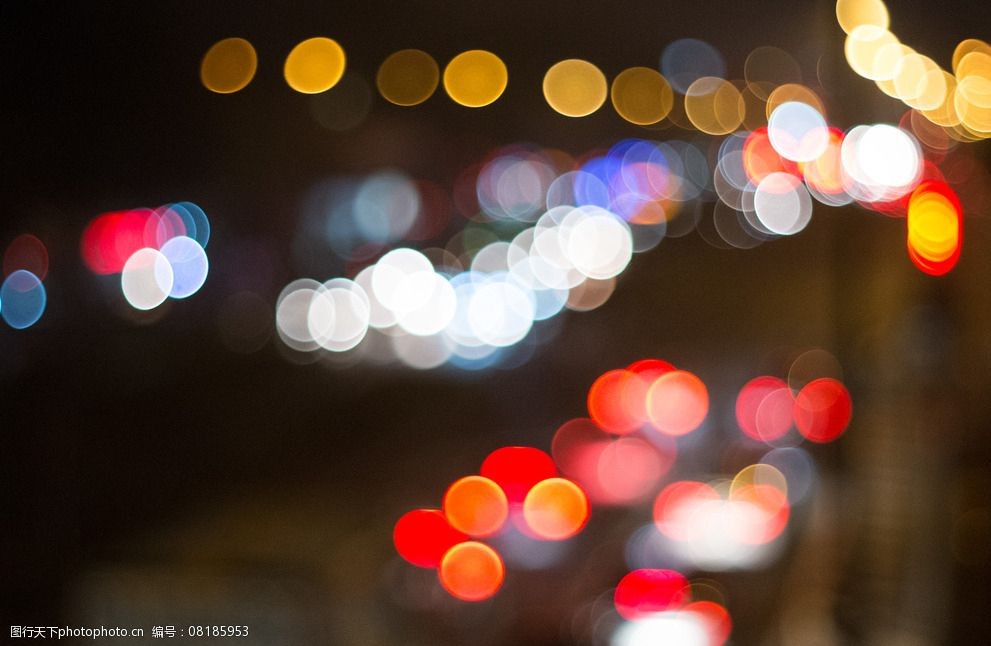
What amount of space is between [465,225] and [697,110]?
0.32 m

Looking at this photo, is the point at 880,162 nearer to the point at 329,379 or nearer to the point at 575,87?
the point at 575,87

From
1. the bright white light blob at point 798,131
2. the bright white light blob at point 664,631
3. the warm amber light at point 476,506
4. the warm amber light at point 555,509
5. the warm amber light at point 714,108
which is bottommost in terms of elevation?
the bright white light blob at point 664,631

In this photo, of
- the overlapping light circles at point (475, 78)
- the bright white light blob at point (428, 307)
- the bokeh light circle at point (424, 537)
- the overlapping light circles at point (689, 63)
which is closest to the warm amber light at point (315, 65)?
the overlapping light circles at point (475, 78)

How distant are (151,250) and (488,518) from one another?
0.50 metres

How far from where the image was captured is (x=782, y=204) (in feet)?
3.42

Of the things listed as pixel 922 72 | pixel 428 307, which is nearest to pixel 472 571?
pixel 428 307

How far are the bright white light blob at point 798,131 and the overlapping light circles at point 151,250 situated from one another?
64cm

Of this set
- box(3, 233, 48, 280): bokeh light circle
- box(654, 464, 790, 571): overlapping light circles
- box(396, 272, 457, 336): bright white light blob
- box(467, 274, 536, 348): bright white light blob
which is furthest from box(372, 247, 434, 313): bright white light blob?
box(654, 464, 790, 571): overlapping light circles

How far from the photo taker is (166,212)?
0.72 m

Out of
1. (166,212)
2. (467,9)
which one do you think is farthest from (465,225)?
(166,212)

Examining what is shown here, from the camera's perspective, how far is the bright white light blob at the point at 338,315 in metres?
0.86

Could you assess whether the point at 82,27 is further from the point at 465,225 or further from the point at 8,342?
the point at 465,225

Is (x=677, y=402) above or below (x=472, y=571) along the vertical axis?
above

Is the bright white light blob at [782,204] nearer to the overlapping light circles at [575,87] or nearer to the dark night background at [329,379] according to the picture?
the dark night background at [329,379]
